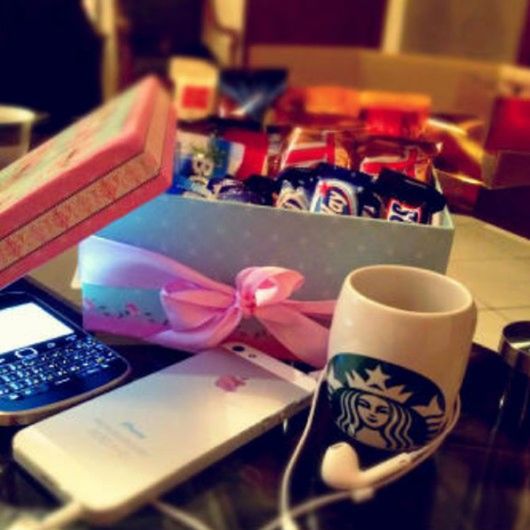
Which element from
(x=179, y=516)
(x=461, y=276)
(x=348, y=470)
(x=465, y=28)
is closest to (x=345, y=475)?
(x=348, y=470)

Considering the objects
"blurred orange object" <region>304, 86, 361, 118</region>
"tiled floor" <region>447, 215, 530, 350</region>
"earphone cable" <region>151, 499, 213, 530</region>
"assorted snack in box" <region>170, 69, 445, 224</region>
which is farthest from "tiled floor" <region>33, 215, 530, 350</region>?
"blurred orange object" <region>304, 86, 361, 118</region>

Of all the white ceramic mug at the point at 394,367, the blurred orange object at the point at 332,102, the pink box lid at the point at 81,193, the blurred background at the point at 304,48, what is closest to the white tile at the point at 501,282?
the white ceramic mug at the point at 394,367

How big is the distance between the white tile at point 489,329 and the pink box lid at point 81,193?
327 mm

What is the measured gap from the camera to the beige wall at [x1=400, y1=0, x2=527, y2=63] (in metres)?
3.08

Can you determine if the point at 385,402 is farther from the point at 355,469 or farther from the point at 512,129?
the point at 512,129

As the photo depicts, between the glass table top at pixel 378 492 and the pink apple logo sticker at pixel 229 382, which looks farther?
the pink apple logo sticker at pixel 229 382

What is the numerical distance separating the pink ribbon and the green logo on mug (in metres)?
0.09

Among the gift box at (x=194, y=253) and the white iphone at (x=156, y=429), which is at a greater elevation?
the gift box at (x=194, y=253)

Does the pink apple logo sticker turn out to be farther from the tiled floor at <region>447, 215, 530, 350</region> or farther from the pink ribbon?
the tiled floor at <region>447, 215, 530, 350</region>

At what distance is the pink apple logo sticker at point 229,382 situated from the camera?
22.2 inches

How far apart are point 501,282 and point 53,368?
452mm

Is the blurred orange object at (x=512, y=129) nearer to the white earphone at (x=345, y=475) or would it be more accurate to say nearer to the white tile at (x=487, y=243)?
the white tile at (x=487, y=243)

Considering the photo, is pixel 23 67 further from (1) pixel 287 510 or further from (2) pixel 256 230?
(1) pixel 287 510

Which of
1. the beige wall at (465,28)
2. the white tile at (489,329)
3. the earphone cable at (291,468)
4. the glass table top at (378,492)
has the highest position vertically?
the beige wall at (465,28)
